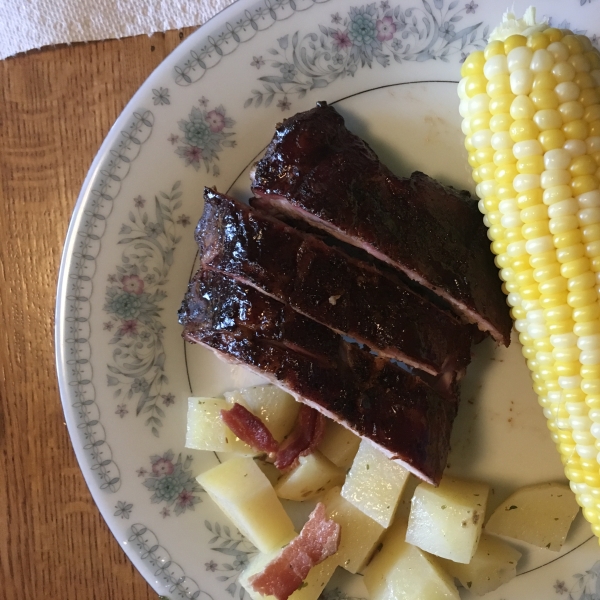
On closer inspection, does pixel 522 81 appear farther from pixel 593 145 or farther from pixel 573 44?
pixel 593 145

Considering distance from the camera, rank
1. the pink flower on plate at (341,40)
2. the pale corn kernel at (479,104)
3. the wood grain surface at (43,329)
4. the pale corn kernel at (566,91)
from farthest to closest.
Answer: the wood grain surface at (43,329) < the pink flower on plate at (341,40) < the pale corn kernel at (479,104) < the pale corn kernel at (566,91)

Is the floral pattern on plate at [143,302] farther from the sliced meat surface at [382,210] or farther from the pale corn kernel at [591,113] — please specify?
the pale corn kernel at [591,113]

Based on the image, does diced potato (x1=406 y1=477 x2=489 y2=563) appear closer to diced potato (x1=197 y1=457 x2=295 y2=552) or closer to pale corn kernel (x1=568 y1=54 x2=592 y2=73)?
diced potato (x1=197 y1=457 x2=295 y2=552)

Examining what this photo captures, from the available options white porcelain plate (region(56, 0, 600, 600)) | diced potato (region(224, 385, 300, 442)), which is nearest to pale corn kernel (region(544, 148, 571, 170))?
white porcelain plate (region(56, 0, 600, 600))

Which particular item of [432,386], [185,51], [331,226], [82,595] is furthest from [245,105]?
[82,595]

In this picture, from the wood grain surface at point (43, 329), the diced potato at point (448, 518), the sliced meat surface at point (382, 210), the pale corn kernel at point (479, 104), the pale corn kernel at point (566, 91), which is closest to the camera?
the pale corn kernel at point (566, 91)

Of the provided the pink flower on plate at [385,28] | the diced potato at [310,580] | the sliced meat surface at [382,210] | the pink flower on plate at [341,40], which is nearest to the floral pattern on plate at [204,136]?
the sliced meat surface at [382,210]

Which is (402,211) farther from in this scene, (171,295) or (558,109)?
(171,295)
